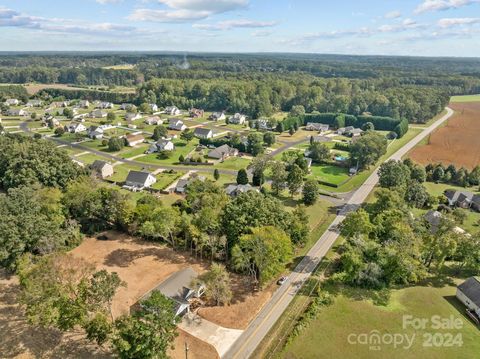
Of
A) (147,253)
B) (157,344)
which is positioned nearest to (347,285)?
(157,344)

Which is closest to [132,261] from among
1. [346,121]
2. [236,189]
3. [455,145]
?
[236,189]

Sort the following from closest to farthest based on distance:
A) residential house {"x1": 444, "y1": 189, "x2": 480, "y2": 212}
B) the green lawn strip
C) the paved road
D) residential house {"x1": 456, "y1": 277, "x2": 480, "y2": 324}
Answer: the paved road
residential house {"x1": 456, "y1": 277, "x2": 480, "y2": 324}
residential house {"x1": 444, "y1": 189, "x2": 480, "y2": 212}
the green lawn strip

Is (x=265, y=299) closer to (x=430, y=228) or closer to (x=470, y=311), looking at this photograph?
(x=470, y=311)

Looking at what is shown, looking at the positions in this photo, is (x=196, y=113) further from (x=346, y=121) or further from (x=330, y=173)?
(x=330, y=173)

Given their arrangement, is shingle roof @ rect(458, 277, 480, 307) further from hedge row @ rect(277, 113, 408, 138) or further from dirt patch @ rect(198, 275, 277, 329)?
hedge row @ rect(277, 113, 408, 138)

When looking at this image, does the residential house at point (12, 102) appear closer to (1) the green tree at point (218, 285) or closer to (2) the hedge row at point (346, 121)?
(2) the hedge row at point (346, 121)

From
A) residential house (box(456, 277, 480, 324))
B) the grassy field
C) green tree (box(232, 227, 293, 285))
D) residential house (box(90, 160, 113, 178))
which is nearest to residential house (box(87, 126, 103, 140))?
residential house (box(90, 160, 113, 178))
